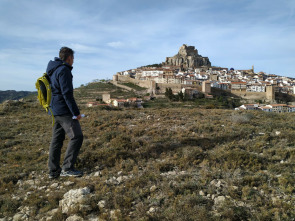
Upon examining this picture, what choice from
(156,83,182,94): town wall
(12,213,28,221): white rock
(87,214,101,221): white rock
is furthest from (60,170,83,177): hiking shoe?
(156,83,182,94): town wall

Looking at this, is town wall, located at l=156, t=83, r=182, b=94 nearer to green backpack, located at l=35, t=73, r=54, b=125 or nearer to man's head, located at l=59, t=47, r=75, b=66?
man's head, located at l=59, t=47, r=75, b=66

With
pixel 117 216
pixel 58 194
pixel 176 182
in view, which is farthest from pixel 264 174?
pixel 58 194

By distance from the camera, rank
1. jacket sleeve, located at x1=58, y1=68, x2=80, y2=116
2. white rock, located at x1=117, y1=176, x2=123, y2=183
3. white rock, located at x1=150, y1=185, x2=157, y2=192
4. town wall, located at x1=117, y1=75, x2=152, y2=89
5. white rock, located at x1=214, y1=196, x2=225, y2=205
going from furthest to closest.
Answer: town wall, located at x1=117, y1=75, x2=152, y2=89 < jacket sleeve, located at x1=58, y1=68, x2=80, y2=116 < white rock, located at x1=117, y1=176, x2=123, y2=183 < white rock, located at x1=150, y1=185, x2=157, y2=192 < white rock, located at x1=214, y1=196, x2=225, y2=205

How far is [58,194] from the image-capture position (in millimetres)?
3475

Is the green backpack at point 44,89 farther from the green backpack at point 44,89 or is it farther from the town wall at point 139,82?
the town wall at point 139,82

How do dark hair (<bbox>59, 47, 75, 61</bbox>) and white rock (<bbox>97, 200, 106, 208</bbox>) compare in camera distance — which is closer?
white rock (<bbox>97, 200, 106, 208</bbox>)

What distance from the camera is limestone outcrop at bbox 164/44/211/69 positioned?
11656 cm

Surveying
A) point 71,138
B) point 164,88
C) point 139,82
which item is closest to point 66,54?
point 71,138

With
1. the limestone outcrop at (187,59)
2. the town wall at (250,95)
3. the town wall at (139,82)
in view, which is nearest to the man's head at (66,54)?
the town wall at (139,82)

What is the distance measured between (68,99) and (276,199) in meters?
3.81

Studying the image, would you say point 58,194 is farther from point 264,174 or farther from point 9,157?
point 264,174

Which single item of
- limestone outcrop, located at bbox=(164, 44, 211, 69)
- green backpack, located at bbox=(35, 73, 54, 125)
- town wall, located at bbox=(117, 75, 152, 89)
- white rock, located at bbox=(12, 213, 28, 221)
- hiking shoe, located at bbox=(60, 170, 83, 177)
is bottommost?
white rock, located at bbox=(12, 213, 28, 221)

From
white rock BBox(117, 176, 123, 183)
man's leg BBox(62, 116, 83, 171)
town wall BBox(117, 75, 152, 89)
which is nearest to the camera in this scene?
white rock BBox(117, 176, 123, 183)

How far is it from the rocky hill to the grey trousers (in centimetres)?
29
